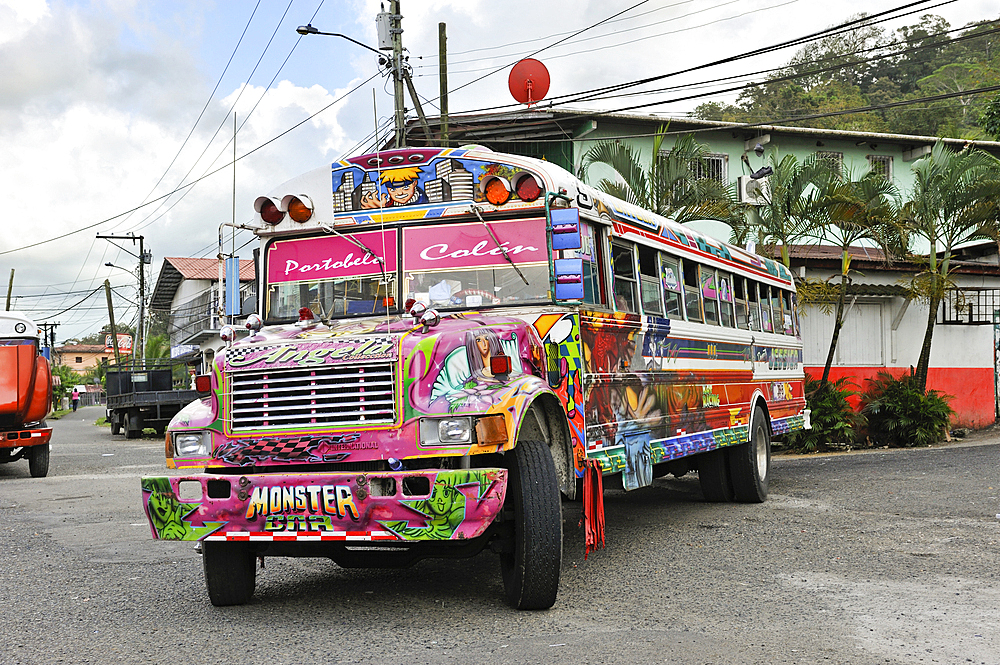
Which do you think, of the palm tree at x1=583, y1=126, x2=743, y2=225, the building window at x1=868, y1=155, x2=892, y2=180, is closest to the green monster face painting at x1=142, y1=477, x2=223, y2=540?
the palm tree at x1=583, y1=126, x2=743, y2=225

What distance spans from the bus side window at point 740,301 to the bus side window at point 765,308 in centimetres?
80

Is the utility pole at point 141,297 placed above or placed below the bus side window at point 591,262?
above

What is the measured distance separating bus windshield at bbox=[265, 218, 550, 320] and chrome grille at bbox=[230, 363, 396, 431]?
45.9 inches

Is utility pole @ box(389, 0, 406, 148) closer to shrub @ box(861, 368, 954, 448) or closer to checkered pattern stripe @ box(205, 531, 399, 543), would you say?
shrub @ box(861, 368, 954, 448)

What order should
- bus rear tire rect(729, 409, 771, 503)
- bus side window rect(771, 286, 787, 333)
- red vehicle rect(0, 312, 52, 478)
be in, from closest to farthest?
bus rear tire rect(729, 409, 771, 503)
bus side window rect(771, 286, 787, 333)
red vehicle rect(0, 312, 52, 478)

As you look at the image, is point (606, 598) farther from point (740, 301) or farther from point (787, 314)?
point (787, 314)

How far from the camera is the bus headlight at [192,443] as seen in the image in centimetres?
571

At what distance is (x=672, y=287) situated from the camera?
867 cm

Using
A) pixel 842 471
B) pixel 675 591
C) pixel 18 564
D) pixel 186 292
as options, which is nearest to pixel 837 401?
pixel 842 471

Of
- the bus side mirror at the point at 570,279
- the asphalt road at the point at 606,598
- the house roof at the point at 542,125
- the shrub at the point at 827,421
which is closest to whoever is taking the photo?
the asphalt road at the point at 606,598

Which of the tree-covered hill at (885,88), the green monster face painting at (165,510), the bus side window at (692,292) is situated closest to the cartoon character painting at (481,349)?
the green monster face painting at (165,510)

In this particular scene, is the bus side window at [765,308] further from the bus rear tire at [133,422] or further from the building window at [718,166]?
the bus rear tire at [133,422]

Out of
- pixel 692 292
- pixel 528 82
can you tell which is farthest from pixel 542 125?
pixel 692 292

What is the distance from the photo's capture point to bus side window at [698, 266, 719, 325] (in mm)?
9553
